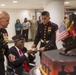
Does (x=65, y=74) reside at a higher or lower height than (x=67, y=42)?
lower

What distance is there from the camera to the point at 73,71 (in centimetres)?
134

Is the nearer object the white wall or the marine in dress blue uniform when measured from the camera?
the marine in dress blue uniform

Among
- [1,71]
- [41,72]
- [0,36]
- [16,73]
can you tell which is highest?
[0,36]

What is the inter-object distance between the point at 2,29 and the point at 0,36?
0.46 feet

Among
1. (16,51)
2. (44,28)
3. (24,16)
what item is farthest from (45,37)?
(24,16)

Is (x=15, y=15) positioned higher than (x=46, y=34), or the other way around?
(x=15, y=15)

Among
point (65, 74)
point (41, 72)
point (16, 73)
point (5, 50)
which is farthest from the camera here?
point (16, 73)

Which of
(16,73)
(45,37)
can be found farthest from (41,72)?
(45,37)

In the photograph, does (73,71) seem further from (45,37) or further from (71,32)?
Result: (45,37)

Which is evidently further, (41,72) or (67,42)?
(41,72)

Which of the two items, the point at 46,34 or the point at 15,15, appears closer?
the point at 46,34

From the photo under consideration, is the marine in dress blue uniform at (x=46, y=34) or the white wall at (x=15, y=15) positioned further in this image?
the white wall at (x=15, y=15)

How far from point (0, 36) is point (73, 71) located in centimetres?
122

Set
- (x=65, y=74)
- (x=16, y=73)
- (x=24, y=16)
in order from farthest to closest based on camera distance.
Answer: (x=24, y=16) → (x=16, y=73) → (x=65, y=74)
